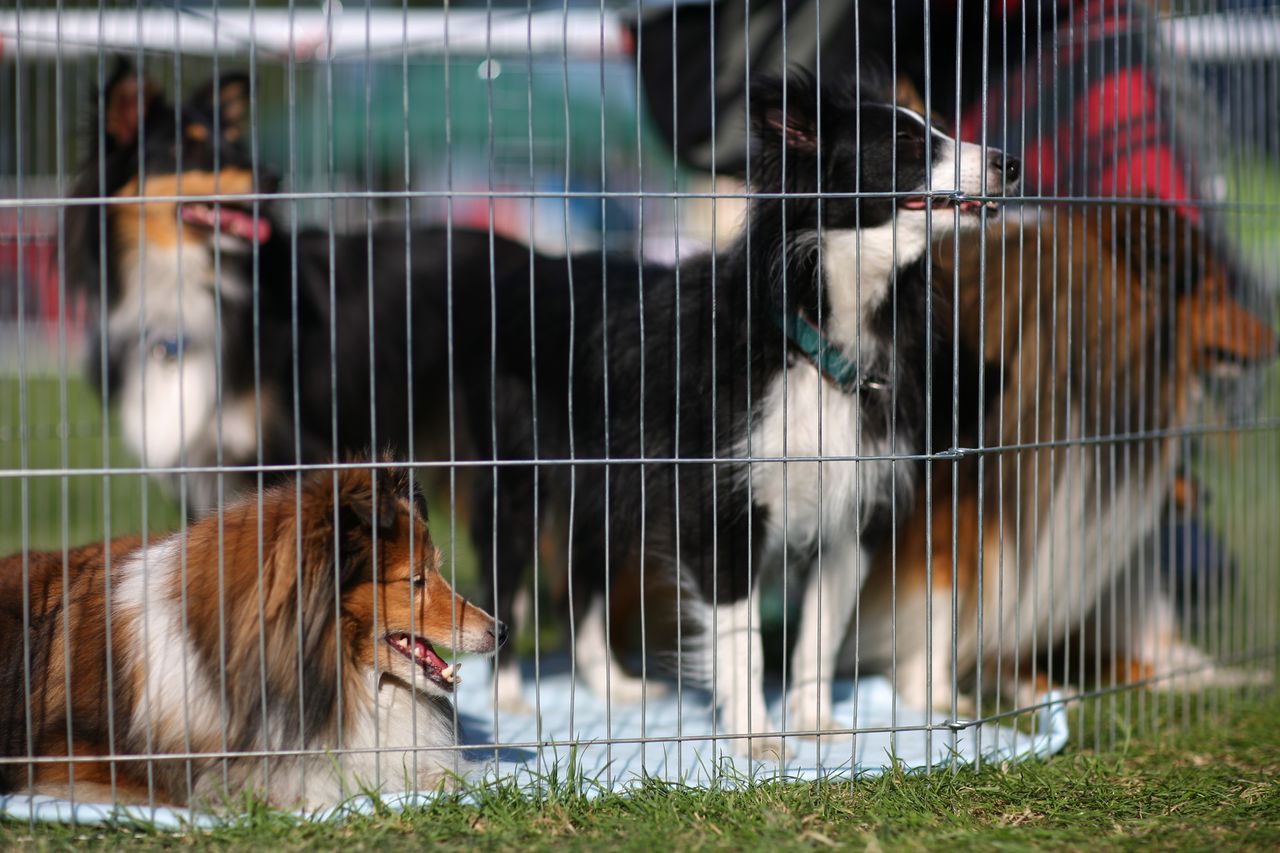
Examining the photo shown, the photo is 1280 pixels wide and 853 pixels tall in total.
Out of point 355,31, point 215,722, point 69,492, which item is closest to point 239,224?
point 215,722

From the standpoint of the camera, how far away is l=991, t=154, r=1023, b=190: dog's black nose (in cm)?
283

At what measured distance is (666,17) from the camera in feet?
16.5

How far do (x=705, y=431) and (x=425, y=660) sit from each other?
0.89 meters

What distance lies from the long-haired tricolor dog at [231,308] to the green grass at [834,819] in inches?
61.5

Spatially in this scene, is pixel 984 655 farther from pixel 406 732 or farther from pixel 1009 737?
pixel 406 732

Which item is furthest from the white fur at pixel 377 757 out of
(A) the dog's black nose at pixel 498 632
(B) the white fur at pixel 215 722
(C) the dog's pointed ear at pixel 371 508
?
(C) the dog's pointed ear at pixel 371 508

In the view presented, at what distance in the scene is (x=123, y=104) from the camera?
3887 mm

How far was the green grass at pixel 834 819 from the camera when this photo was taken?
2.36 m

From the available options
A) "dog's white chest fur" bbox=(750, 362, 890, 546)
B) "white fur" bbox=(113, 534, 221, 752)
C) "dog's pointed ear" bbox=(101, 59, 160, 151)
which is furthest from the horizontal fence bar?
"white fur" bbox=(113, 534, 221, 752)

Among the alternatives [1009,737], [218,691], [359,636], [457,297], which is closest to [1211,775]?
[1009,737]

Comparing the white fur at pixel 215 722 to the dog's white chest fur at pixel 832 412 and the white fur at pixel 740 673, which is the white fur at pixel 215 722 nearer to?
the white fur at pixel 740 673

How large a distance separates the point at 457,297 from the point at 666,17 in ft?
6.01

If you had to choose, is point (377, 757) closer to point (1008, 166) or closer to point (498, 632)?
point (498, 632)

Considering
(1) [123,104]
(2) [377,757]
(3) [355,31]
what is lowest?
(2) [377,757]
